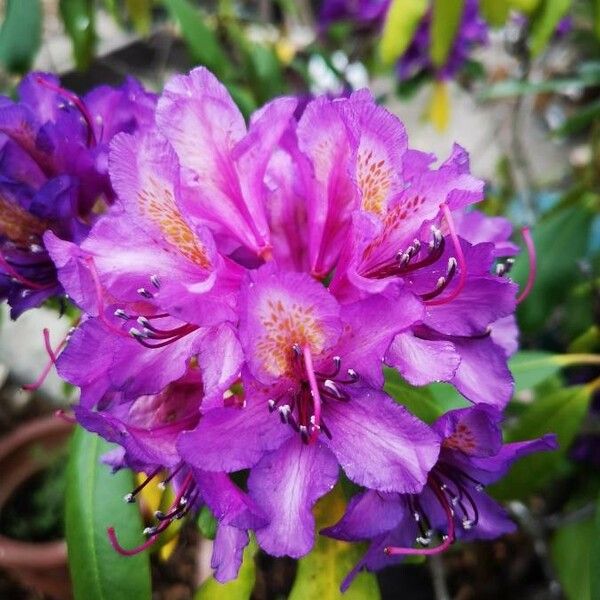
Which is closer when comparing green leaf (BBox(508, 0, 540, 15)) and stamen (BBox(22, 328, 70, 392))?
stamen (BBox(22, 328, 70, 392))

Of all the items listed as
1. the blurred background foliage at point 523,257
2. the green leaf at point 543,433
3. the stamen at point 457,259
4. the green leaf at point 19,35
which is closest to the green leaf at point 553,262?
the blurred background foliage at point 523,257

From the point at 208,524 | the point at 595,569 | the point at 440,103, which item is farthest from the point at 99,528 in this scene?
the point at 440,103

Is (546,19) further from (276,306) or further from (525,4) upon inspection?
(276,306)

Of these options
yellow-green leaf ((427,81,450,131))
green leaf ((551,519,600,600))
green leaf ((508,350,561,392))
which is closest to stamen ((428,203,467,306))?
green leaf ((508,350,561,392))

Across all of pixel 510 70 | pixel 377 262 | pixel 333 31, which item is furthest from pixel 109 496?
pixel 510 70

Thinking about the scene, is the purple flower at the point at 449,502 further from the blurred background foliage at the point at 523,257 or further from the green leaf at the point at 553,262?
the green leaf at the point at 553,262

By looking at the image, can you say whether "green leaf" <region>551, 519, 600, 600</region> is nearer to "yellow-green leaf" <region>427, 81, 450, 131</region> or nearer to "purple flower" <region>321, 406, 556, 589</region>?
"purple flower" <region>321, 406, 556, 589</region>

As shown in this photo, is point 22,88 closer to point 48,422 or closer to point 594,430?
point 594,430
